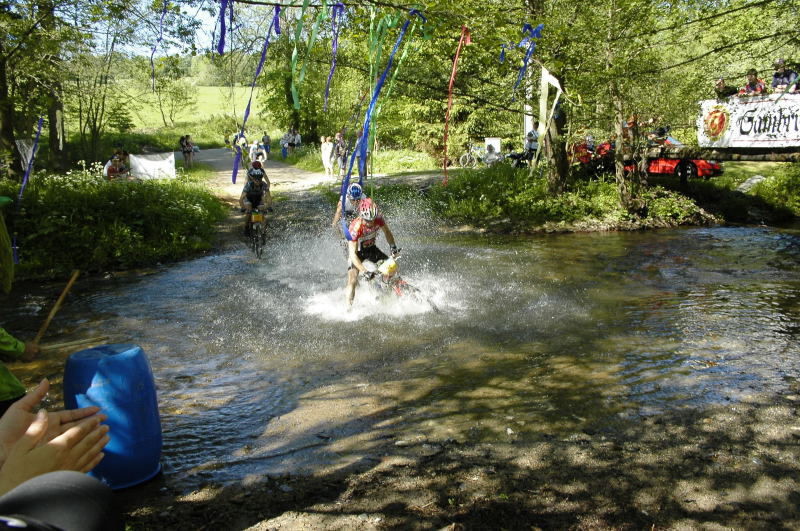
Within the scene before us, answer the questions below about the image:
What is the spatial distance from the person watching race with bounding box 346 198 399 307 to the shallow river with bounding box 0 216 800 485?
599 millimetres

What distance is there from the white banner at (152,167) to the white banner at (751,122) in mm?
17068

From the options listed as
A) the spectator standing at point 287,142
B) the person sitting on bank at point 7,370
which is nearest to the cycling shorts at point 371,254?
the person sitting on bank at point 7,370

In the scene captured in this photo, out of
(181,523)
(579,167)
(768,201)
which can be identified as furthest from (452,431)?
(768,201)

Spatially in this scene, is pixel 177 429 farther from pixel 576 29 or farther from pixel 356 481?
pixel 576 29

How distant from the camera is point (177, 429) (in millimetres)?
5465

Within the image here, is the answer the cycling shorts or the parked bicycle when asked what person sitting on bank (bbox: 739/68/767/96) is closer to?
the cycling shorts

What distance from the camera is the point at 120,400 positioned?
407 cm

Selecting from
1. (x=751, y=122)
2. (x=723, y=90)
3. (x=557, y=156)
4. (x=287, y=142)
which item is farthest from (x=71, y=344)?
(x=287, y=142)

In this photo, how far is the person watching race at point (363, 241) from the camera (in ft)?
30.0

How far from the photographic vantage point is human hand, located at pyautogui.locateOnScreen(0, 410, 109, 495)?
73.6 inches

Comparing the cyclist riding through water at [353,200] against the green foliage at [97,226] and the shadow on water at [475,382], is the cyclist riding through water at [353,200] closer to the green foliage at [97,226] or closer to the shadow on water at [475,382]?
the shadow on water at [475,382]

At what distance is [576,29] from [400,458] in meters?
12.2

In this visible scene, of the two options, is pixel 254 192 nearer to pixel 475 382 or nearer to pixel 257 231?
pixel 257 231

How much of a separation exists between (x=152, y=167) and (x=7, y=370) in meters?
19.2
